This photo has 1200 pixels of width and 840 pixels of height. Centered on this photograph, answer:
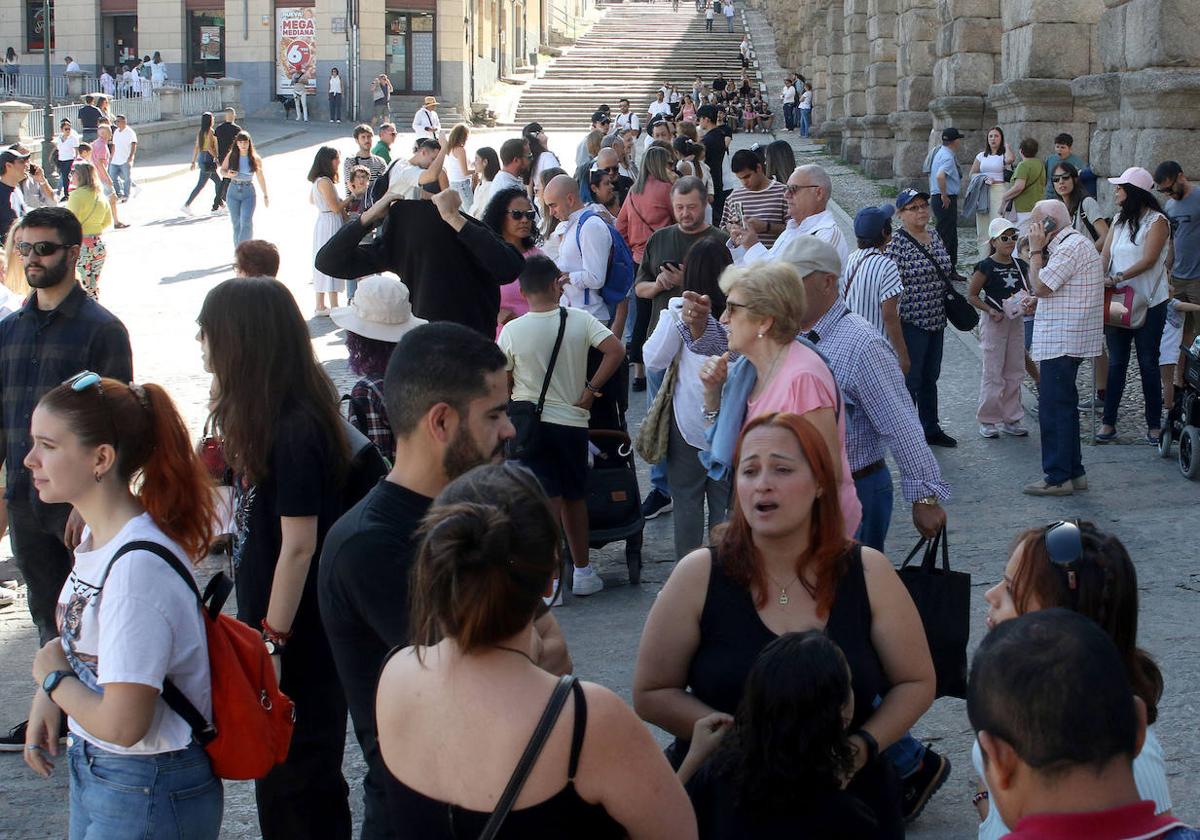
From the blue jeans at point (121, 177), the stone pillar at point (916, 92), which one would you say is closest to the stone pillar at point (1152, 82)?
the stone pillar at point (916, 92)

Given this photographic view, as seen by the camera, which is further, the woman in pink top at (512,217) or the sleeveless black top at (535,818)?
the woman in pink top at (512,217)

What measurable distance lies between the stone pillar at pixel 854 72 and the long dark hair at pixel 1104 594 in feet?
89.3

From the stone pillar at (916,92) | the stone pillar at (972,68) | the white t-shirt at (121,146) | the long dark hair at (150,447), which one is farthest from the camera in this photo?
the white t-shirt at (121,146)

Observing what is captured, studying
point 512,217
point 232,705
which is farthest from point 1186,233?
point 232,705

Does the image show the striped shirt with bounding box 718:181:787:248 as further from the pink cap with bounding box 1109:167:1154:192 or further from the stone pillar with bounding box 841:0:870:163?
the stone pillar with bounding box 841:0:870:163

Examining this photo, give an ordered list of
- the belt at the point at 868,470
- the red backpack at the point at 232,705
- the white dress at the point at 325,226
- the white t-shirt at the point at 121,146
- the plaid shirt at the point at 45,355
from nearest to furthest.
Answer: the red backpack at the point at 232,705, the plaid shirt at the point at 45,355, the belt at the point at 868,470, the white dress at the point at 325,226, the white t-shirt at the point at 121,146

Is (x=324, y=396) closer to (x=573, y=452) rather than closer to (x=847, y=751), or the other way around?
(x=847, y=751)

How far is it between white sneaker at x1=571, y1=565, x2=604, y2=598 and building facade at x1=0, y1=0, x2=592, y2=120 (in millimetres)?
38587

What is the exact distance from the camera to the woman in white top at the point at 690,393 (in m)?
6.25

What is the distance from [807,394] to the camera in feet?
14.5

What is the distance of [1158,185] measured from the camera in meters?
9.65

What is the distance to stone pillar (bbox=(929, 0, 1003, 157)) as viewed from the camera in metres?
19.5

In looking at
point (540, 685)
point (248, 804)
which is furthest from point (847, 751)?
point (248, 804)

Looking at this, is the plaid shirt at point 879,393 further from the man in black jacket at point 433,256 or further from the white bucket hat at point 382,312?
the man in black jacket at point 433,256
